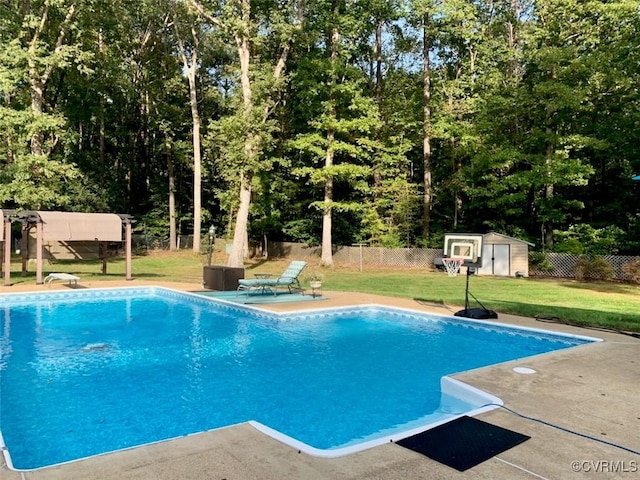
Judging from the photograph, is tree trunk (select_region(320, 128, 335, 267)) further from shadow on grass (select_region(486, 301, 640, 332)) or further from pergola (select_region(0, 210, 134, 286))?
shadow on grass (select_region(486, 301, 640, 332))

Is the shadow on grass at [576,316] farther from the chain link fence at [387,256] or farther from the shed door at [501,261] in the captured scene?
the shed door at [501,261]

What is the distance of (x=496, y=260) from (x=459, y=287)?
616cm

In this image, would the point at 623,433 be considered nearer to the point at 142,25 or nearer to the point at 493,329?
the point at 493,329

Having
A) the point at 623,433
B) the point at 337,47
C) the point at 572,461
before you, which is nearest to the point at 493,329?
the point at 623,433

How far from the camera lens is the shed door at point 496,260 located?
21266 mm

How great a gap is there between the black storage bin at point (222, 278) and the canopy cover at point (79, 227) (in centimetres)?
397

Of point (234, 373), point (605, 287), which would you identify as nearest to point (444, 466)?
point (234, 373)

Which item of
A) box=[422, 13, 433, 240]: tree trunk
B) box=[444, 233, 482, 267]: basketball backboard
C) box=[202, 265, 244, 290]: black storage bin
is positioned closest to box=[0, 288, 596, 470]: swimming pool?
box=[202, 265, 244, 290]: black storage bin

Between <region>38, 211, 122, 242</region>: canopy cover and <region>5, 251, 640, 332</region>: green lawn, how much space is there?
2096mm

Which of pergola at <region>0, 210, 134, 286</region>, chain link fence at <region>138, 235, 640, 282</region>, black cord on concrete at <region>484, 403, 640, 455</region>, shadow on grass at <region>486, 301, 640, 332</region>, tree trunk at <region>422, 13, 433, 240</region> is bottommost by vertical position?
shadow on grass at <region>486, 301, 640, 332</region>

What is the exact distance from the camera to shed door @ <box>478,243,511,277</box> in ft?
69.8

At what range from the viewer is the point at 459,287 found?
1622cm

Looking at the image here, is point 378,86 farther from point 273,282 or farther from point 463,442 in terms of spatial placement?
point 463,442

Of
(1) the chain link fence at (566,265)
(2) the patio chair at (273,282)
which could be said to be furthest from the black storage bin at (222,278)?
(1) the chain link fence at (566,265)
